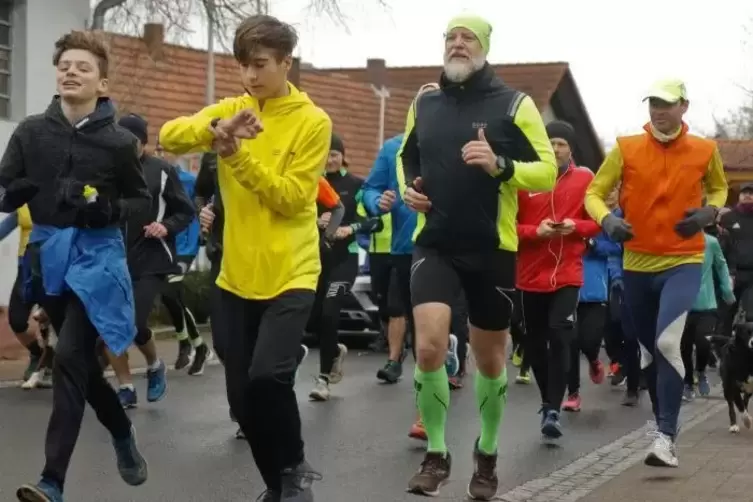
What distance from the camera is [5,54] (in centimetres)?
1725

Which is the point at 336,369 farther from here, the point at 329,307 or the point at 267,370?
the point at 267,370

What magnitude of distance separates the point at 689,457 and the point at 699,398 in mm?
4550

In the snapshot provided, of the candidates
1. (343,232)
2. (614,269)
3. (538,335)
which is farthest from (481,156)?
(614,269)

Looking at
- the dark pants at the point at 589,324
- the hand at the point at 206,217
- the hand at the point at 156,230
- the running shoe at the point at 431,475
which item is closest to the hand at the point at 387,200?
the hand at the point at 206,217

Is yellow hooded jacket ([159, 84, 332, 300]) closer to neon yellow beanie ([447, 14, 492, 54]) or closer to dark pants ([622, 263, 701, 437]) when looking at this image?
neon yellow beanie ([447, 14, 492, 54])

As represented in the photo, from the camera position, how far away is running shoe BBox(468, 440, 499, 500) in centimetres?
741

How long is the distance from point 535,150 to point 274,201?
59.6 inches

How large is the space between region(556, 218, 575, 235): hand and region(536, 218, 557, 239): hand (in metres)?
0.04

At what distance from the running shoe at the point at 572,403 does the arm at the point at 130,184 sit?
576 centimetres

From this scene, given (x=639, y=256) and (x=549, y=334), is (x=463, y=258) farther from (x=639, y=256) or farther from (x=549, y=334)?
(x=549, y=334)

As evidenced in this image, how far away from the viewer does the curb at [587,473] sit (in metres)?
7.73

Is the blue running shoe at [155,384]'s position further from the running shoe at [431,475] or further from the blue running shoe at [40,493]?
the blue running shoe at [40,493]

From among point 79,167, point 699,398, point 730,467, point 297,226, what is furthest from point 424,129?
point 699,398

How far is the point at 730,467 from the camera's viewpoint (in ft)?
29.0
